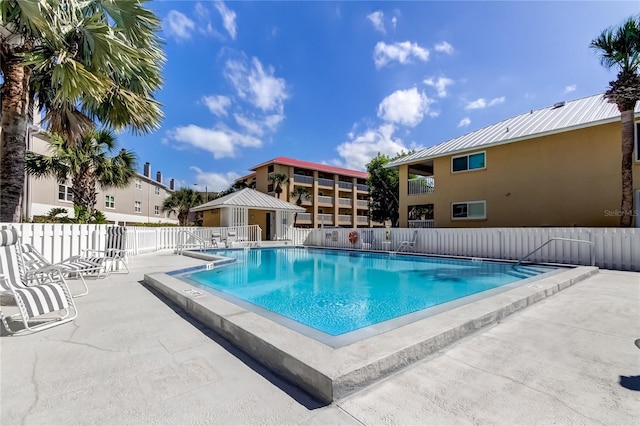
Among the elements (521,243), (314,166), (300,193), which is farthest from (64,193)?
(521,243)

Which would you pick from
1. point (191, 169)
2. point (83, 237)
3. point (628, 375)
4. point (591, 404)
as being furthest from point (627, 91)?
point (191, 169)

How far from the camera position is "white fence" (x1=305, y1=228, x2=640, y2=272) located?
9156 millimetres

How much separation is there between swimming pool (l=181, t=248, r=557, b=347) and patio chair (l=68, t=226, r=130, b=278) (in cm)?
194

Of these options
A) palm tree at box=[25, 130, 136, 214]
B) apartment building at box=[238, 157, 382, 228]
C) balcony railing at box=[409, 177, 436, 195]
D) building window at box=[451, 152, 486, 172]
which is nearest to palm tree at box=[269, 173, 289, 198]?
apartment building at box=[238, 157, 382, 228]

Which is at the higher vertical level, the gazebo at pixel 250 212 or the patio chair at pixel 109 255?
the gazebo at pixel 250 212

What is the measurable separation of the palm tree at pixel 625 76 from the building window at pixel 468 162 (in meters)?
5.96

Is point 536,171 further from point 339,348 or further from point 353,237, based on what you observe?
point 339,348

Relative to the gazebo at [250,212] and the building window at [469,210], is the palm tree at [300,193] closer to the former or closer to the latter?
the gazebo at [250,212]

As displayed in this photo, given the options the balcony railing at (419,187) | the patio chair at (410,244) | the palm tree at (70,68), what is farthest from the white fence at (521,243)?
the palm tree at (70,68)

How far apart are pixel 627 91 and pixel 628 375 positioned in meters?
12.8

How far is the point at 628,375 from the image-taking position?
8.51 ft

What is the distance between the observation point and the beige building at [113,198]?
18.1 metres

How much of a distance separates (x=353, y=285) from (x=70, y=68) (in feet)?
26.1

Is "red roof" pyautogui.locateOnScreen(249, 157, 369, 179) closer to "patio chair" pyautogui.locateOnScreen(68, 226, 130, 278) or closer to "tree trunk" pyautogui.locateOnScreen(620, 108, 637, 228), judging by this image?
"patio chair" pyautogui.locateOnScreen(68, 226, 130, 278)
